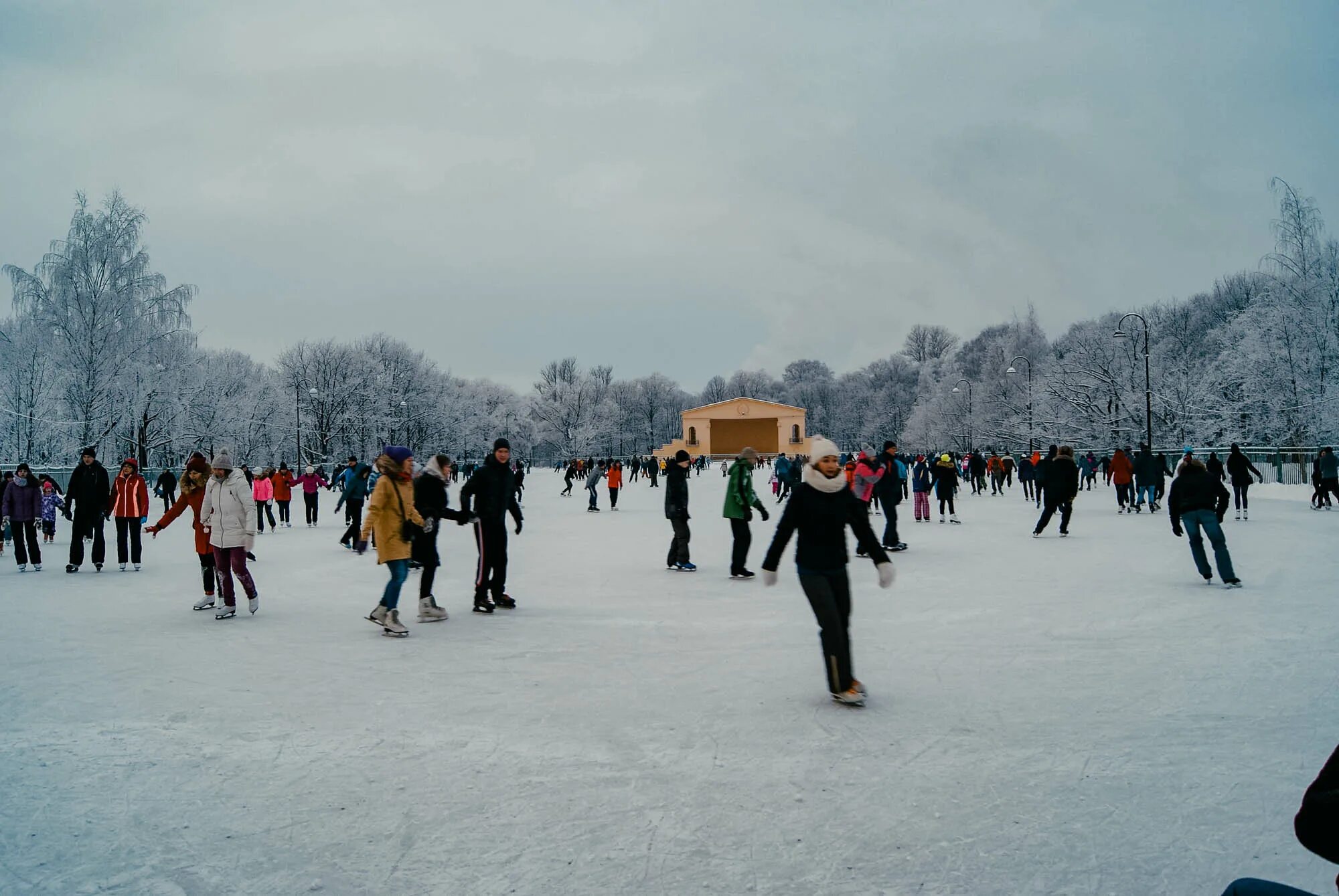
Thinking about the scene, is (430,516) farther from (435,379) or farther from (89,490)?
(435,379)

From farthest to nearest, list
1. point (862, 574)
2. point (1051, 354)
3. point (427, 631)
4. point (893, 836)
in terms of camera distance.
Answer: point (1051, 354) < point (862, 574) < point (427, 631) < point (893, 836)

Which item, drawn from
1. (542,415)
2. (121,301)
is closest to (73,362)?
(121,301)

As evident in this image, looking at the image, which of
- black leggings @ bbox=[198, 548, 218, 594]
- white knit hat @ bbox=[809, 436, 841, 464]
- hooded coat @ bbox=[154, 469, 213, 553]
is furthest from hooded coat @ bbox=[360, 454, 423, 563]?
white knit hat @ bbox=[809, 436, 841, 464]

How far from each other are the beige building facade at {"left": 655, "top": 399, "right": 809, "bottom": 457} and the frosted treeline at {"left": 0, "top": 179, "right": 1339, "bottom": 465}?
555 inches

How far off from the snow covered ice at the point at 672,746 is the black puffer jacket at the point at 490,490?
3.40 feet

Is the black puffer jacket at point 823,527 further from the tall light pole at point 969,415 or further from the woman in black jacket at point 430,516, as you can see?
the tall light pole at point 969,415

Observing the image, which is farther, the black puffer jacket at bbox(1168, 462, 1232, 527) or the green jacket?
the green jacket

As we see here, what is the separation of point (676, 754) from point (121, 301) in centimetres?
3526

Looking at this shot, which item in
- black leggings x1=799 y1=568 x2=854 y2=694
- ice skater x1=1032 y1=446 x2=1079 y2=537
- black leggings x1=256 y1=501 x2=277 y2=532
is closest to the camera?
black leggings x1=799 y1=568 x2=854 y2=694

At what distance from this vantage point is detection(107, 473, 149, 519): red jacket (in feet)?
41.3

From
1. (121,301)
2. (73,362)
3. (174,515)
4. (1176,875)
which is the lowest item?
(1176,875)

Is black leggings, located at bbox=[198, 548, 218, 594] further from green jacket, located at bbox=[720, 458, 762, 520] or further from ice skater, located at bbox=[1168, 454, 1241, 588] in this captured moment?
ice skater, located at bbox=[1168, 454, 1241, 588]

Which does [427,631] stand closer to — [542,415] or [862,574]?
[862,574]

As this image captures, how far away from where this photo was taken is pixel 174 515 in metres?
9.83
